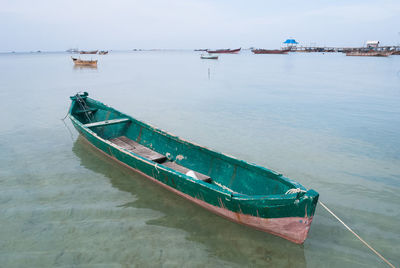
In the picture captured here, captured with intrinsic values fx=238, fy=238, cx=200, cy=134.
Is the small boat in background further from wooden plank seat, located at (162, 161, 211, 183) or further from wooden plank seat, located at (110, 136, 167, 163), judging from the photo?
wooden plank seat, located at (162, 161, 211, 183)

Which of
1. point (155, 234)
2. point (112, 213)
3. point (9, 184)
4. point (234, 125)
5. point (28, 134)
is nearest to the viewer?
point (155, 234)

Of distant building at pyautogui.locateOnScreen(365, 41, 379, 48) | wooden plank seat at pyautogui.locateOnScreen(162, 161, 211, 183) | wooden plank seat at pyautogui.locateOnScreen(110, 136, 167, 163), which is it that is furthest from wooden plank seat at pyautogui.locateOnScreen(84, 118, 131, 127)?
distant building at pyautogui.locateOnScreen(365, 41, 379, 48)

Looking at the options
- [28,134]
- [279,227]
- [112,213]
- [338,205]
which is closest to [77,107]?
[28,134]

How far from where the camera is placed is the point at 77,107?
38.6ft

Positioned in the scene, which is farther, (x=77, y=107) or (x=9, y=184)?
(x=77, y=107)

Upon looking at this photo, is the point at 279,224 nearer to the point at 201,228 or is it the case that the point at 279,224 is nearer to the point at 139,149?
the point at 201,228

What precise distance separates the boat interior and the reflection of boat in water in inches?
34.2

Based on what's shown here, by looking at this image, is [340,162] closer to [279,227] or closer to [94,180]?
[279,227]

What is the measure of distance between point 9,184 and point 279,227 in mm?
7674

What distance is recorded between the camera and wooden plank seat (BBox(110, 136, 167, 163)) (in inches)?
310

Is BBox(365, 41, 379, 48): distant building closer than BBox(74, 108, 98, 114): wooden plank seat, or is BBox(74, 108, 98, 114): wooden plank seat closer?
BBox(74, 108, 98, 114): wooden plank seat

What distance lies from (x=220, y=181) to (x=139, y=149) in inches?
144

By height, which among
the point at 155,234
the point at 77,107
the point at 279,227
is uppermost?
the point at 77,107

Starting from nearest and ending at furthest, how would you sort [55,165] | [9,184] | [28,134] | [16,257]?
1. [16,257]
2. [9,184]
3. [55,165]
4. [28,134]
